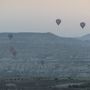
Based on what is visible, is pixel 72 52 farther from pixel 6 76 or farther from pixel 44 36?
pixel 6 76

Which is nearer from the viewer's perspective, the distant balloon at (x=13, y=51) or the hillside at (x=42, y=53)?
the hillside at (x=42, y=53)

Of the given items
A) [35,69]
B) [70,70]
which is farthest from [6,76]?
[70,70]

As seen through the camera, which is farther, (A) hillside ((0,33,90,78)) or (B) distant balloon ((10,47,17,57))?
(B) distant balloon ((10,47,17,57))

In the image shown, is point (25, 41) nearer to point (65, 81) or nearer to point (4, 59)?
point (4, 59)

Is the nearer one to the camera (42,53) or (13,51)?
(42,53)

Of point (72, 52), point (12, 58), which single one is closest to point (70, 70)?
point (72, 52)

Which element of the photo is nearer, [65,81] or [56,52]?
[65,81]

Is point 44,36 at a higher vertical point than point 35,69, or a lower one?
higher

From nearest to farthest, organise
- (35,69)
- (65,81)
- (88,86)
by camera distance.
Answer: (88,86) → (65,81) → (35,69)

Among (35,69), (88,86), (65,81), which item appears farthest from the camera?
(35,69)
